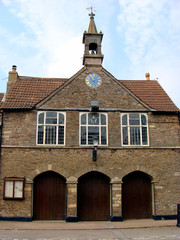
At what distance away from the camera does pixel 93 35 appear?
19312 mm

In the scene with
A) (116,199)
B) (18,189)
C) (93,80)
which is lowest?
(116,199)

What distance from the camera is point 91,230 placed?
527 inches

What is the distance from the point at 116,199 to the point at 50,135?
5.65m

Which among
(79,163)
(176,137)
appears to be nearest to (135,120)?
(176,137)

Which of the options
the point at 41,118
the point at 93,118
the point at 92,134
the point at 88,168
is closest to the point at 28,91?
the point at 41,118

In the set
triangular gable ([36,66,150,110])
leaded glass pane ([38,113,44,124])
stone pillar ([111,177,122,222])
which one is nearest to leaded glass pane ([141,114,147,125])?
triangular gable ([36,66,150,110])

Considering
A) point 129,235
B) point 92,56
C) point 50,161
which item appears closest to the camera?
point 129,235

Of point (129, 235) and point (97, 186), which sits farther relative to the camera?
point (97, 186)

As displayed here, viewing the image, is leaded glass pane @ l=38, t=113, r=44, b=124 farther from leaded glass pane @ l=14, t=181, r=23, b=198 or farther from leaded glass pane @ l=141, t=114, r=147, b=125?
leaded glass pane @ l=141, t=114, r=147, b=125

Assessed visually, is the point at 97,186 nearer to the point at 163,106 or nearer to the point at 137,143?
the point at 137,143

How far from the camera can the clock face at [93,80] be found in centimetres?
1778

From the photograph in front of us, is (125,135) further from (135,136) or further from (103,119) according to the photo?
(103,119)

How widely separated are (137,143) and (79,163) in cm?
396

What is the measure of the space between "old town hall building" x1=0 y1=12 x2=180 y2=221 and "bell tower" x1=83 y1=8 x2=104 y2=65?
4.48 ft
